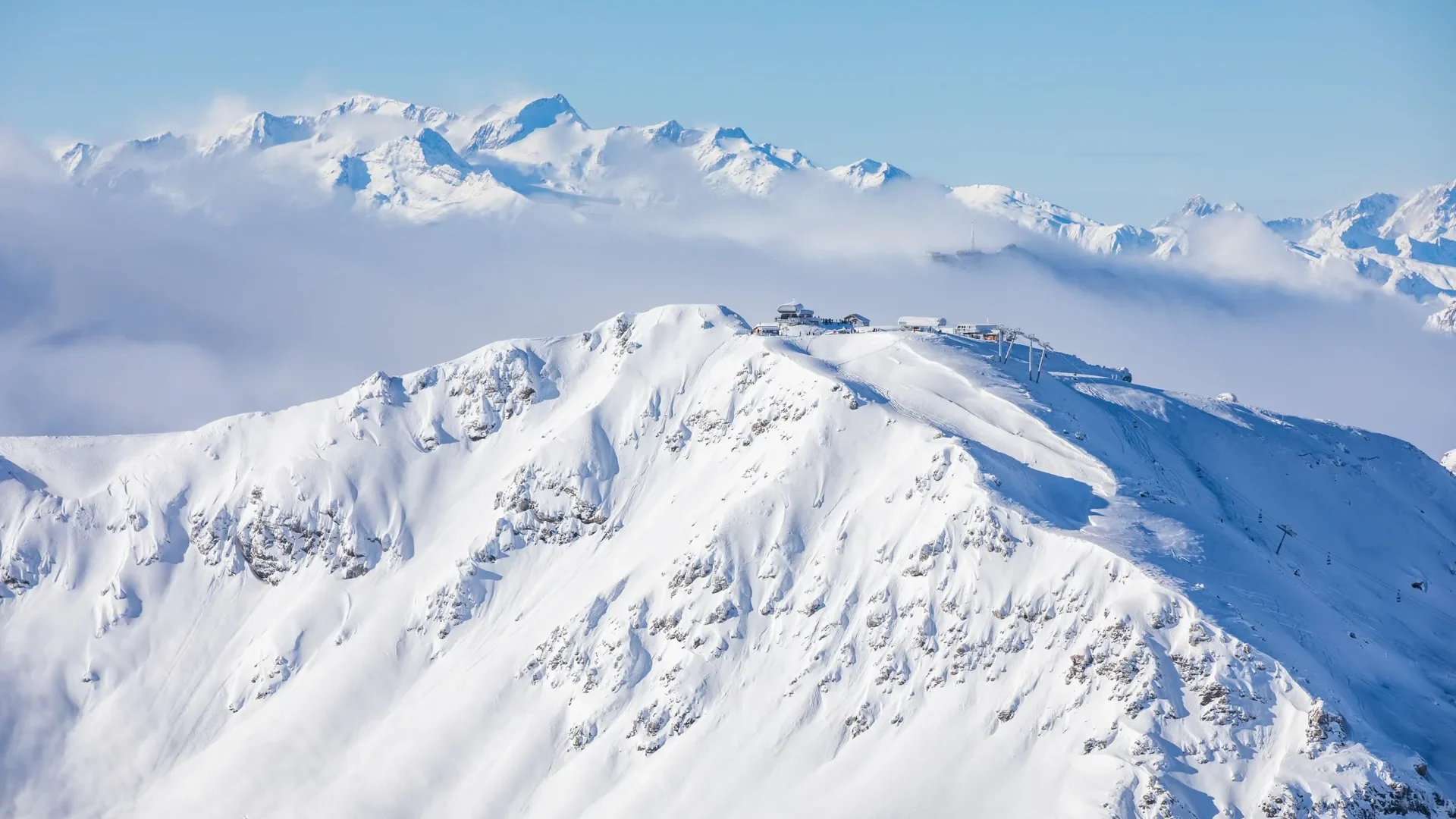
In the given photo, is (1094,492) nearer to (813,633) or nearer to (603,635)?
(813,633)

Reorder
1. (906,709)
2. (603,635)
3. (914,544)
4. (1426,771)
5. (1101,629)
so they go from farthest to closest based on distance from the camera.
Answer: (603,635), (914,544), (906,709), (1101,629), (1426,771)

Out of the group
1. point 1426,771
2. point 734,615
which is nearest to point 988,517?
point 734,615

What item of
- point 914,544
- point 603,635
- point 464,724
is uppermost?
point 914,544

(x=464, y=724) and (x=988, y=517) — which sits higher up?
(x=988, y=517)

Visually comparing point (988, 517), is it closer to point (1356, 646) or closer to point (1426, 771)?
point (1356, 646)

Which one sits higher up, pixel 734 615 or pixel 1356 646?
pixel 1356 646

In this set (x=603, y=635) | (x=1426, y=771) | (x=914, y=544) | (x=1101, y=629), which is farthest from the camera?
(x=603, y=635)

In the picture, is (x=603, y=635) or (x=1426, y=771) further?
(x=603, y=635)

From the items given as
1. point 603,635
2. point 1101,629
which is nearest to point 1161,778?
point 1101,629

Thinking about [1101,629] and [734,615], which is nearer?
[1101,629]
